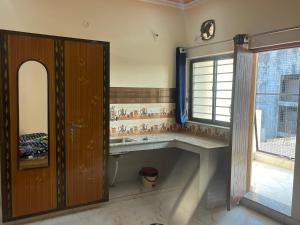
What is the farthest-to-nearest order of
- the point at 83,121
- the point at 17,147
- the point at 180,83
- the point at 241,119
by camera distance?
1. the point at 180,83
2. the point at 241,119
3. the point at 83,121
4. the point at 17,147

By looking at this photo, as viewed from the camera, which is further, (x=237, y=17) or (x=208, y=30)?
(x=208, y=30)

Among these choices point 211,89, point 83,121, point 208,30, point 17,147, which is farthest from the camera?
point 211,89


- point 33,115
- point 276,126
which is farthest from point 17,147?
point 276,126

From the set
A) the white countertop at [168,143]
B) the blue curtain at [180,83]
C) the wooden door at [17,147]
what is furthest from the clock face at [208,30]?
the wooden door at [17,147]

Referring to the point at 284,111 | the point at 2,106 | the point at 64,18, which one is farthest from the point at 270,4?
the point at 2,106

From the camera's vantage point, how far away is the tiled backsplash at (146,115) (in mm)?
3982

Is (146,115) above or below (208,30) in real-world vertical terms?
below

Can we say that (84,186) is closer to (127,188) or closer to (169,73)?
(127,188)

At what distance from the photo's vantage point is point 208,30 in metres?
4.03

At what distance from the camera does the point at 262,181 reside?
443 centimetres

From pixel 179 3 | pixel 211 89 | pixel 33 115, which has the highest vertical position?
pixel 179 3

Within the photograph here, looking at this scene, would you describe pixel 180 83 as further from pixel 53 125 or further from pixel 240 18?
pixel 53 125

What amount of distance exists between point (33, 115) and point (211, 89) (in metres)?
2.64

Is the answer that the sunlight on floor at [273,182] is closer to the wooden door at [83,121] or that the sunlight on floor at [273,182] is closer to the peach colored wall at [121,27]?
the peach colored wall at [121,27]
